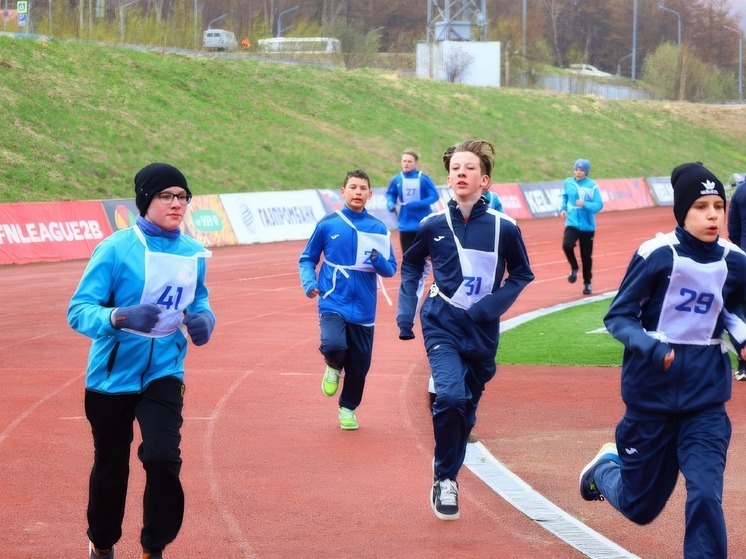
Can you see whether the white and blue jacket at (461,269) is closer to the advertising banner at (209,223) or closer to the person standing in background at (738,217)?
the person standing in background at (738,217)

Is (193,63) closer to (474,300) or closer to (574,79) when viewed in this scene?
(574,79)

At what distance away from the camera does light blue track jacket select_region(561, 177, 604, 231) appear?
18.3 meters

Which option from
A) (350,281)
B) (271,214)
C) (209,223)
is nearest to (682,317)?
(350,281)

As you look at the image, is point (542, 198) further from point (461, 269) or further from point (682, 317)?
point (682, 317)

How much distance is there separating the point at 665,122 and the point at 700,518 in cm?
7447

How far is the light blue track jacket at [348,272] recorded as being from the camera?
914cm

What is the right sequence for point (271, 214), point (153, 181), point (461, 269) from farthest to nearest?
point (271, 214) < point (461, 269) < point (153, 181)

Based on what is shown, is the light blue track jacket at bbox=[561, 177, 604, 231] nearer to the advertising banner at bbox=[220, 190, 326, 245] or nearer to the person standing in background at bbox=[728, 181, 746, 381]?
the person standing in background at bbox=[728, 181, 746, 381]

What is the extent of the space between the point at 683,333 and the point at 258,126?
43712 mm

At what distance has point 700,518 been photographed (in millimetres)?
4883

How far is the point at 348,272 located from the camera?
30.1 ft

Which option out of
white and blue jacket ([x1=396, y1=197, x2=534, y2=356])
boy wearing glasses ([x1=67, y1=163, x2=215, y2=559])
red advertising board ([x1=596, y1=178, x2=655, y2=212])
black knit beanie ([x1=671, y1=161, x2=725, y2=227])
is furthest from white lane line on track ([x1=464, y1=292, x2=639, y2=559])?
red advertising board ([x1=596, y1=178, x2=655, y2=212])

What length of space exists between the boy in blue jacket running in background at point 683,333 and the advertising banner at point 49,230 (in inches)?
790

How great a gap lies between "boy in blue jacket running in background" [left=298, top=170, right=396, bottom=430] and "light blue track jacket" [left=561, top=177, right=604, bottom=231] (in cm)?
953
